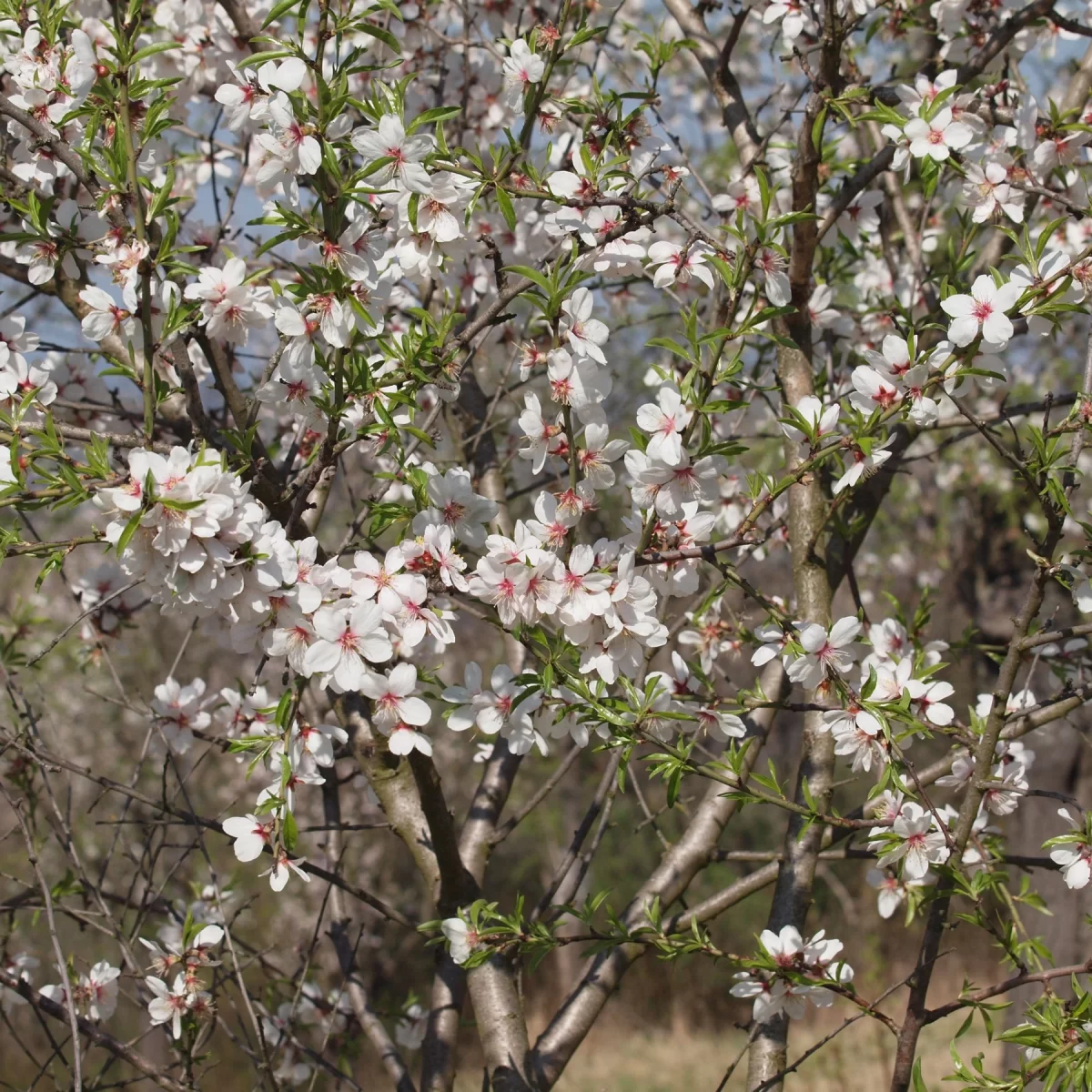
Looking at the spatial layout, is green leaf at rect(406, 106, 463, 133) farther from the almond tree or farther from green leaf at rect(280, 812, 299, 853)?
green leaf at rect(280, 812, 299, 853)

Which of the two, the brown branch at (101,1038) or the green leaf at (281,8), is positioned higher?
the green leaf at (281,8)

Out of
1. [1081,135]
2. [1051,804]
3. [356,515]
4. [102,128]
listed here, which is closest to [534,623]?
[356,515]

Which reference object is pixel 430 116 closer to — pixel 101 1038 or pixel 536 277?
pixel 536 277

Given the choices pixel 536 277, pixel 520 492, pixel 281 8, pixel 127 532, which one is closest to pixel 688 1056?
pixel 520 492

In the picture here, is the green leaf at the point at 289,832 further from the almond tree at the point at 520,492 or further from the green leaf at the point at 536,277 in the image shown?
the green leaf at the point at 536,277

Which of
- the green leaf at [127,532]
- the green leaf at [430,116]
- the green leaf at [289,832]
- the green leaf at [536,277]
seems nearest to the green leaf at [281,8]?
the green leaf at [430,116]

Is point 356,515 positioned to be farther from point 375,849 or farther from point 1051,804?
point 375,849

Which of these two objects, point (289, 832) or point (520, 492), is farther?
point (520, 492)

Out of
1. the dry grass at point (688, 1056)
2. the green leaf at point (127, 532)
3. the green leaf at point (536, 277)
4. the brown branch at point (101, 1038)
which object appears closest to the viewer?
the green leaf at point (127, 532)

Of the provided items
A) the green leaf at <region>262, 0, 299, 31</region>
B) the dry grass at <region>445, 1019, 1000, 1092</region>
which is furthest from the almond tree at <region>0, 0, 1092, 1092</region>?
the dry grass at <region>445, 1019, 1000, 1092</region>

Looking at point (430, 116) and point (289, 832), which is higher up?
point (430, 116)

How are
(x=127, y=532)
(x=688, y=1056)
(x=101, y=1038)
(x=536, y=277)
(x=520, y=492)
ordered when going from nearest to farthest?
(x=127, y=532) < (x=536, y=277) < (x=101, y=1038) < (x=520, y=492) < (x=688, y=1056)

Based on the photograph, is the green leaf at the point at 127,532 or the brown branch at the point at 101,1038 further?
Answer: the brown branch at the point at 101,1038

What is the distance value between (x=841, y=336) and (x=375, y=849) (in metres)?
9.12
